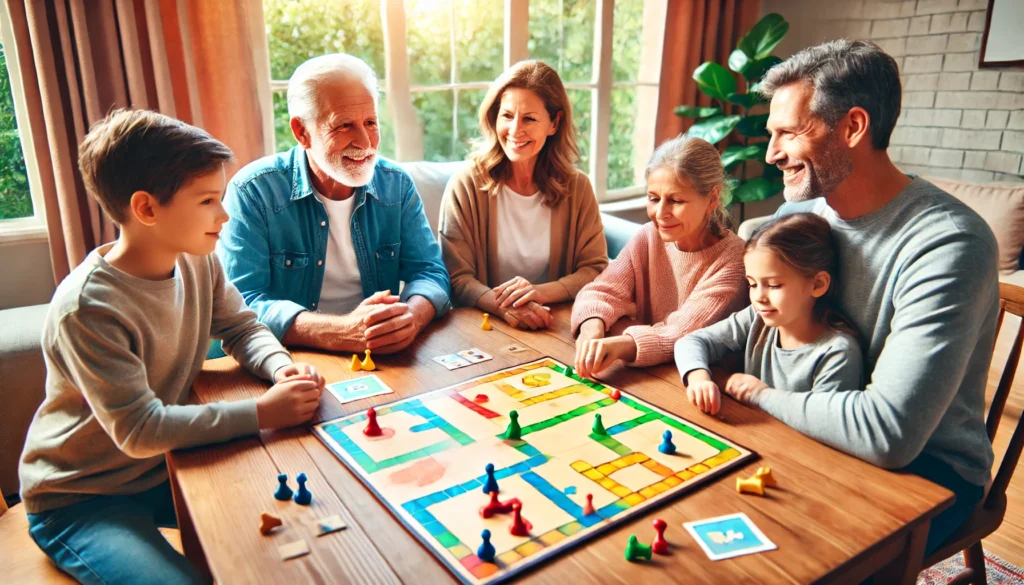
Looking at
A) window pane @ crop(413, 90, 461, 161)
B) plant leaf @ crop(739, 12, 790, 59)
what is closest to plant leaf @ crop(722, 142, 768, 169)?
plant leaf @ crop(739, 12, 790, 59)

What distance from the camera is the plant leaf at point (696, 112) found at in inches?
157

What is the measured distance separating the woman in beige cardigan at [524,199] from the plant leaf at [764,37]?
7.10 ft

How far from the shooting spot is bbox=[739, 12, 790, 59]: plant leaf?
3.79 m

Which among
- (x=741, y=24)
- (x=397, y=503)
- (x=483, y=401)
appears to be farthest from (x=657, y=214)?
(x=741, y=24)

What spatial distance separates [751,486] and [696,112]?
11.2 feet

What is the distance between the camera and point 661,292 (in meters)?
1.73

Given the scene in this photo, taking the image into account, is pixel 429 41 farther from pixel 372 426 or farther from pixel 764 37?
pixel 372 426

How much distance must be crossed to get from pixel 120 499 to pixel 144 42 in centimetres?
195

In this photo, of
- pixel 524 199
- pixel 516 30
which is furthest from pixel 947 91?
pixel 524 199

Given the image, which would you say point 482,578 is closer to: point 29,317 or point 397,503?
point 397,503

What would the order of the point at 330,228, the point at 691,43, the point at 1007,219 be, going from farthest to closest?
the point at 691,43 < the point at 1007,219 < the point at 330,228

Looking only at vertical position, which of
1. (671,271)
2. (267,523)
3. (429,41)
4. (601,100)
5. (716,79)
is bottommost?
(267,523)

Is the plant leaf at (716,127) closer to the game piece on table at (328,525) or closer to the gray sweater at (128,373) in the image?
the gray sweater at (128,373)

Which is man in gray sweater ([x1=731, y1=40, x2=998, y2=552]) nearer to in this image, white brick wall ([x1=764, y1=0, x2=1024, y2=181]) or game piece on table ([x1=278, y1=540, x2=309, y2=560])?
game piece on table ([x1=278, y1=540, x2=309, y2=560])
